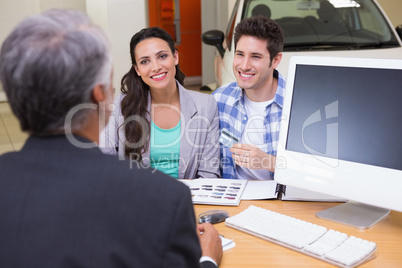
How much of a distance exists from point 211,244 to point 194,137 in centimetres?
101

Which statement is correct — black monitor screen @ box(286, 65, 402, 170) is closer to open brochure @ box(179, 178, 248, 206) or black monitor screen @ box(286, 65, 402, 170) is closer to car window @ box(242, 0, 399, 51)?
open brochure @ box(179, 178, 248, 206)

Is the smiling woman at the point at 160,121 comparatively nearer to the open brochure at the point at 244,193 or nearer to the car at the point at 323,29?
the open brochure at the point at 244,193

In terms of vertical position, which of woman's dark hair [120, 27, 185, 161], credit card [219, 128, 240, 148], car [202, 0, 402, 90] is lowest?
credit card [219, 128, 240, 148]

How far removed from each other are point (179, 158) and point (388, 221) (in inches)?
40.2

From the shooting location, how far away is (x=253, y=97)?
2.48 metres

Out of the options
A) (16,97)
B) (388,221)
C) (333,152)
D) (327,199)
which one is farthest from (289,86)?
(16,97)

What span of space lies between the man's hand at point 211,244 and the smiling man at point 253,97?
33.5 inches

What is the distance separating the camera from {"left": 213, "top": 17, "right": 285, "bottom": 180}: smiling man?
238 centimetres

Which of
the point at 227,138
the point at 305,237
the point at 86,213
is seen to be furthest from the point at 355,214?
the point at 86,213

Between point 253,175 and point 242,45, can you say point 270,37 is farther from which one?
point 253,175

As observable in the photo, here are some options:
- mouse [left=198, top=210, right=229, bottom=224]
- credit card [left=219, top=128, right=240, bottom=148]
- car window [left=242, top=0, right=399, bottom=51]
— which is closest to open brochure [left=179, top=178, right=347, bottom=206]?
mouse [left=198, top=210, right=229, bottom=224]

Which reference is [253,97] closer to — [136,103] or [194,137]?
[194,137]

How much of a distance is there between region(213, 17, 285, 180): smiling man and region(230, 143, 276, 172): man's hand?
262 millimetres

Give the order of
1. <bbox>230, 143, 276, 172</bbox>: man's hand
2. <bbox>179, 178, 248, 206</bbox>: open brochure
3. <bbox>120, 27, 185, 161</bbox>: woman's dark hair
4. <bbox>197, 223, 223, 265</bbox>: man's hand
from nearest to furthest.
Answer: <bbox>197, 223, 223, 265</bbox>: man's hand, <bbox>179, 178, 248, 206</bbox>: open brochure, <bbox>230, 143, 276, 172</bbox>: man's hand, <bbox>120, 27, 185, 161</bbox>: woman's dark hair
